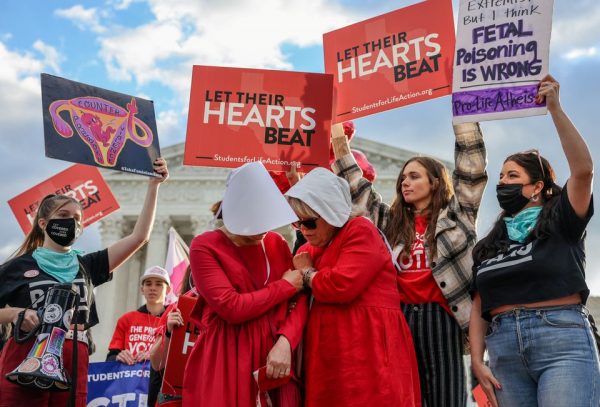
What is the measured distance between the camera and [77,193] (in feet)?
29.1

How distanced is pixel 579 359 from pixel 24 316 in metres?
3.11

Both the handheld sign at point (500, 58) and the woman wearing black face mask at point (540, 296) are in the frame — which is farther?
the handheld sign at point (500, 58)

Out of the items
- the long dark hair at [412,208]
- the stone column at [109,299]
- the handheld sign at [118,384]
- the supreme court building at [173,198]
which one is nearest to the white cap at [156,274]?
the handheld sign at [118,384]

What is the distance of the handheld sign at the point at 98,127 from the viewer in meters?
4.87

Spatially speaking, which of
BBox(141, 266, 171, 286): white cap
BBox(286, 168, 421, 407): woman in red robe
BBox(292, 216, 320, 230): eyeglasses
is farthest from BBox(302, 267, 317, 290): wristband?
BBox(141, 266, 171, 286): white cap

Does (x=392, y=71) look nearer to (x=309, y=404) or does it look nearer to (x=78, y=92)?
(x=78, y=92)

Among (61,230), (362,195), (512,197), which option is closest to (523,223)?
(512,197)

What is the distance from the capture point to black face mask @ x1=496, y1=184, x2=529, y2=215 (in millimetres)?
4039

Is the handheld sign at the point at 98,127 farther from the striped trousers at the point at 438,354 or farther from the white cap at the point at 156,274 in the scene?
the white cap at the point at 156,274

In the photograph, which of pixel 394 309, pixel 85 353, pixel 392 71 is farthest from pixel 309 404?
pixel 392 71

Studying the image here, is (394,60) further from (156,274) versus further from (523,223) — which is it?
(156,274)

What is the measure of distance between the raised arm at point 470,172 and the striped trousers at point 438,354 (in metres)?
0.69

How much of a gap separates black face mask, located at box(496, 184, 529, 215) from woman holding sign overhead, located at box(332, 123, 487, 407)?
0.29 m

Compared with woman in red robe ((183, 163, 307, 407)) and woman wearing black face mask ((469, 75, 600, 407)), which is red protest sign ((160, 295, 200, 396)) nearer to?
woman in red robe ((183, 163, 307, 407))
